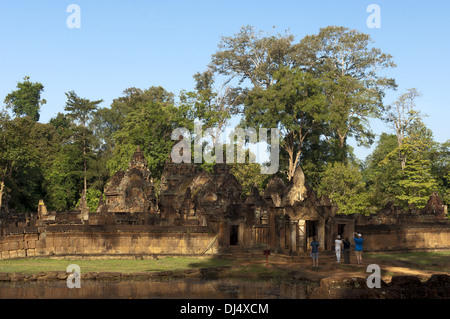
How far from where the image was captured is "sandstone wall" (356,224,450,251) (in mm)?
29375

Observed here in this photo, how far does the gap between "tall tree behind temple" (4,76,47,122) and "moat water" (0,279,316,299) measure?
7531 centimetres

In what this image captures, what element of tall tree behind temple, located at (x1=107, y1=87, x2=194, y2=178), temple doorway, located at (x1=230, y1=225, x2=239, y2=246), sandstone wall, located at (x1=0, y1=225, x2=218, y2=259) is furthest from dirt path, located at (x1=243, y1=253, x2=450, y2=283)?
tall tree behind temple, located at (x1=107, y1=87, x2=194, y2=178)

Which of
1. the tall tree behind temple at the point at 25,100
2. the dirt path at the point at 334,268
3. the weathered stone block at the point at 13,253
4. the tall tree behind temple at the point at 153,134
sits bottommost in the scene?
the dirt path at the point at 334,268

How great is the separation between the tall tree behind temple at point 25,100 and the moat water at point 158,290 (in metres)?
75.3

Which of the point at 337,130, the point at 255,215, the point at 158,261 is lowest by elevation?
the point at 158,261

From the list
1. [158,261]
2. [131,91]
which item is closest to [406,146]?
[158,261]

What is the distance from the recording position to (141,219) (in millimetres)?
30797

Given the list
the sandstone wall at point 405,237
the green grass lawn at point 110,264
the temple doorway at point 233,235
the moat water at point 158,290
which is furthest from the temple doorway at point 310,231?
the moat water at point 158,290

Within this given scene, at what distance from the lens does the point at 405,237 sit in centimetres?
3083

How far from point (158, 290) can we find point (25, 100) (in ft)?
259

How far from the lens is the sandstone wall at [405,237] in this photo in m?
29.4

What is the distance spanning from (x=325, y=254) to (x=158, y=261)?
7.92 meters

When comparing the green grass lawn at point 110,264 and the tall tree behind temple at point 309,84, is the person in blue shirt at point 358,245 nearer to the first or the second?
the green grass lawn at point 110,264
